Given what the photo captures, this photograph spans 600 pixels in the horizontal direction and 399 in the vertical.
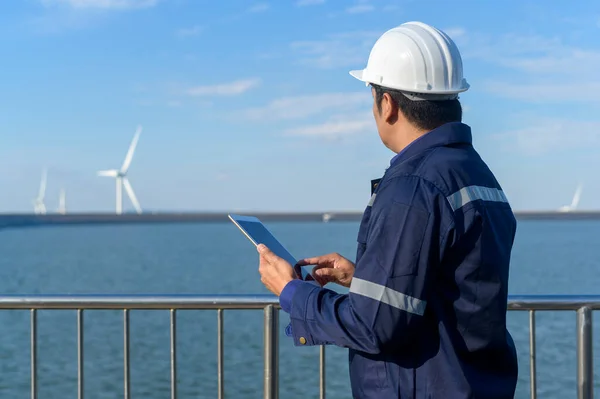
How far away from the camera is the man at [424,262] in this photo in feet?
6.38

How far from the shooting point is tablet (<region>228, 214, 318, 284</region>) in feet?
7.97

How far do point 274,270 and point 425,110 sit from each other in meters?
0.64

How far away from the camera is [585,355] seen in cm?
382

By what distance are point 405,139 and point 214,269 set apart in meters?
46.4

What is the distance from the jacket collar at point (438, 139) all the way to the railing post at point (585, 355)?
78.1 inches

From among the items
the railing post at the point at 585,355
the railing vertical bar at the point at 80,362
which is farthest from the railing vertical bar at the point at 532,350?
the railing vertical bar at the point at 80,362

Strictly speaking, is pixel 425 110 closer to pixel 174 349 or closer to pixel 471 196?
pixel 471 196

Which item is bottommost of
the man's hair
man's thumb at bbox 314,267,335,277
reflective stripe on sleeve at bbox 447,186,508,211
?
man's thumb at bbox 314,267,335,277

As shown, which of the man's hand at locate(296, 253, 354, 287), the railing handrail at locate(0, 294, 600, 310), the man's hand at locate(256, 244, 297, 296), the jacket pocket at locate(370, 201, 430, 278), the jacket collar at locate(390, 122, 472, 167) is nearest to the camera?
→ the jacket pocket at locate(370, 201, 430, 278)

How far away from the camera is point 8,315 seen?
24.7m

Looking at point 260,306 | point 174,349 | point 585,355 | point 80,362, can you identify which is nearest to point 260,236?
point 260,306

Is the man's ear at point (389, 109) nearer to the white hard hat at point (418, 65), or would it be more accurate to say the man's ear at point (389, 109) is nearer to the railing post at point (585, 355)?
the white hard hat at point (418, 65)

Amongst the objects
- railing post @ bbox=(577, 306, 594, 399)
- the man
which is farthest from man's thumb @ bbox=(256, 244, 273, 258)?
railing post @ bbox=(577, 306, 594, 399)

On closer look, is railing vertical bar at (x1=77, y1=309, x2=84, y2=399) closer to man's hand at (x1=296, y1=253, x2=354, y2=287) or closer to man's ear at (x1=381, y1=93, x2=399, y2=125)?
man's hand at (x1=296, y1=253, x2=354, y2=287)
